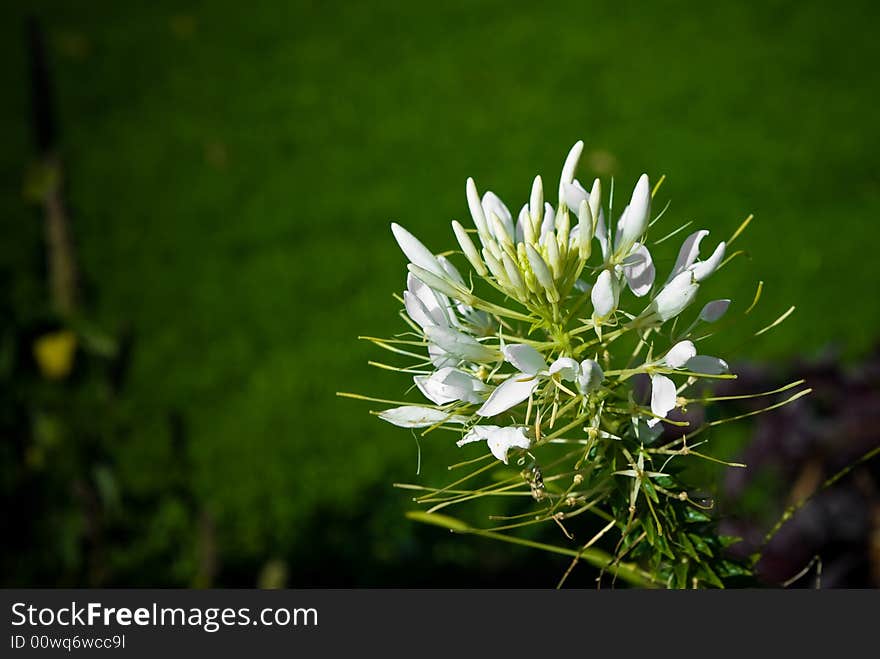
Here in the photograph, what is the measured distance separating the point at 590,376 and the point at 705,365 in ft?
0.49

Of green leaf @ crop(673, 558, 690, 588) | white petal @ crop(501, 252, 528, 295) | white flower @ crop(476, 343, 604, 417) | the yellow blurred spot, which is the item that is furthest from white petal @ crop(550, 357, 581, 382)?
the yellow blurred spot

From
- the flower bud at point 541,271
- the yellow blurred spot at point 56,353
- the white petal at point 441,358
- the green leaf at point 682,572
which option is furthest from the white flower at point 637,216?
the yellow blurred spot at point 56,353

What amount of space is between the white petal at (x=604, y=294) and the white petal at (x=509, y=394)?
9 cm

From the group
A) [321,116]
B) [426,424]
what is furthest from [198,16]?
[426,424]

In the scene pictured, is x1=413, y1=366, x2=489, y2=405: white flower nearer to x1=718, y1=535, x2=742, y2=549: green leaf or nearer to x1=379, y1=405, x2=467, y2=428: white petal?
x1=379, y1=405, x2=467, y2=428: white petal

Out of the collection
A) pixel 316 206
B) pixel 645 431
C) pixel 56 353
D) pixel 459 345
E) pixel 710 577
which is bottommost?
pixel 710 577

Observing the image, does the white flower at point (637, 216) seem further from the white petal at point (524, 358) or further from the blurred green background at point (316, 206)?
the blurred green background at point (316, 206)

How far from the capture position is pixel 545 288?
895 millimetres

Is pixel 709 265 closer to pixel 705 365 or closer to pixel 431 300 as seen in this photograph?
pixel 705 365

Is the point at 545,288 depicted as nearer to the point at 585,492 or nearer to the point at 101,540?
the point at 585,492

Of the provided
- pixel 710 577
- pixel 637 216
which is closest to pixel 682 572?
pixel 710 577

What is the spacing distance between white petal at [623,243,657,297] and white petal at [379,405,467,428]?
229 mm

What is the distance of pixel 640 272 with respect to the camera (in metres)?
0.93

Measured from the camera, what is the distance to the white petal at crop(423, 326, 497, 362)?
0.87 m
